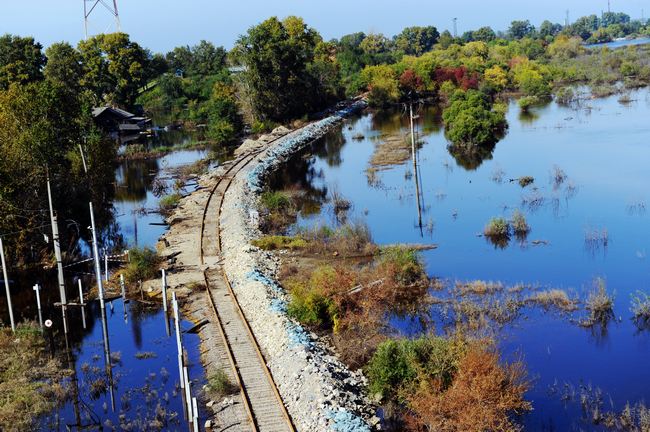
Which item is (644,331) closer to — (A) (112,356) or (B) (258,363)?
(B) (258,363)

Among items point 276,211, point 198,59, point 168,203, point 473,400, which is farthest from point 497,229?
point 198,59

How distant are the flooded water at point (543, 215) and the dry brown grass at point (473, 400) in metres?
0.77

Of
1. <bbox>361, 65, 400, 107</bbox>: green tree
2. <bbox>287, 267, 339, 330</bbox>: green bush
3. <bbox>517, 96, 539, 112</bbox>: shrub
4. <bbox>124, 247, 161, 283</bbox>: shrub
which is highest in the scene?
<bbox>361, 65, 400, 107</bbox>: green tree

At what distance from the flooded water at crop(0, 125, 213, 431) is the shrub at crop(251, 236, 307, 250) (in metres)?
4.63

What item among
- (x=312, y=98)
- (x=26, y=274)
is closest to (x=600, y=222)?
(x=26, y=274)

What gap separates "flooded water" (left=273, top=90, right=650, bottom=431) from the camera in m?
16.1

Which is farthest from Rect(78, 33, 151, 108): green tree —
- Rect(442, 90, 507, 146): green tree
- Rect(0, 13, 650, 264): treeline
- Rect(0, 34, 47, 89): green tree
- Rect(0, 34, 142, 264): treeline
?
Rect(442, 90, 507, 146): green tree

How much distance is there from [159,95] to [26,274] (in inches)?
2193

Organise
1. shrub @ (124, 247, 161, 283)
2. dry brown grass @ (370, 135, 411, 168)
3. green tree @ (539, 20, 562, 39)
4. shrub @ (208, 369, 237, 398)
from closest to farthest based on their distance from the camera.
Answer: shrub @ (208, 369, 237, 398), shrub @ (124, 247, 161, 283), dry brown grass @ (370, 135, 411, 168), green tree @ (539, 20, 562, 39)

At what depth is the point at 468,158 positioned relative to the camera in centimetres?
4209

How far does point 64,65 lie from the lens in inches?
2522

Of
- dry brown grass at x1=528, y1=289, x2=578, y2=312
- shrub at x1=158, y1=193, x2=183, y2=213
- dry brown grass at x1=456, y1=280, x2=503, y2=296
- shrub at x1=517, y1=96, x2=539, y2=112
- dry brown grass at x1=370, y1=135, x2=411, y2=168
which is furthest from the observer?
shrub at x1=517, y1=96, x2=539, y2=112

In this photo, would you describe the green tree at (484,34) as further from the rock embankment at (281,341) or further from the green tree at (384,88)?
the rock embankment at (281,341)

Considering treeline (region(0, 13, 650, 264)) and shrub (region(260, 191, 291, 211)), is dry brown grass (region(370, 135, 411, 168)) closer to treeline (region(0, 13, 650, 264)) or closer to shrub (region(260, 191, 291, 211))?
treeline (region(0, 13, 650, 264))
